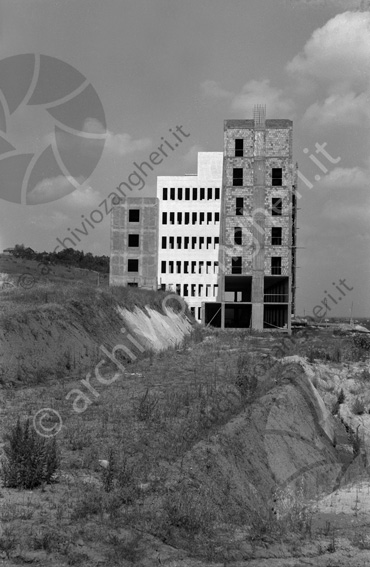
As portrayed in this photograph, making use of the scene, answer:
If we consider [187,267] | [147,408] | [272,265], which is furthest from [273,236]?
[147,408]

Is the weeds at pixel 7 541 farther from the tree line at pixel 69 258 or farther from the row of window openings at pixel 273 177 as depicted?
the tree line at pixel 69 258

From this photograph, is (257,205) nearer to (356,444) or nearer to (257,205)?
(257,205)

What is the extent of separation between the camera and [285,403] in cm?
1380

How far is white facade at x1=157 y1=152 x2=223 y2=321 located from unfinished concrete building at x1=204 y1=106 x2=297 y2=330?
19197 mm

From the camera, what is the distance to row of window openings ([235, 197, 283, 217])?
166 ft

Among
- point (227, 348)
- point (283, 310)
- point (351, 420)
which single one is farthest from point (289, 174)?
point (351, 420)

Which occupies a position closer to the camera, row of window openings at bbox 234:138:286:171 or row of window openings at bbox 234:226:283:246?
row of window openings at bbox 234:226:283:246

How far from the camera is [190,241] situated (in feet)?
231

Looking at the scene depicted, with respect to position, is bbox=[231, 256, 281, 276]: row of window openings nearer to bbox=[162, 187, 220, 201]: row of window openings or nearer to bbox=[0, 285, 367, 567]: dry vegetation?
bbox=[162, 187, 220, 201]: row of window openings

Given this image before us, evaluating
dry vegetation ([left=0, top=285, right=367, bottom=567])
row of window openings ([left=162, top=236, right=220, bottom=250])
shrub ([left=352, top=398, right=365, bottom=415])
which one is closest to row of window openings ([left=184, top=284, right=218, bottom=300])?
row of window openings ([left=162, top=236, right=220, bottom=250])

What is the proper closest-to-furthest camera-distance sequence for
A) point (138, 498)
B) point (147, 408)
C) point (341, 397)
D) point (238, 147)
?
point (138, 498), point (147, 408), point (341, 397), point (238, 147)

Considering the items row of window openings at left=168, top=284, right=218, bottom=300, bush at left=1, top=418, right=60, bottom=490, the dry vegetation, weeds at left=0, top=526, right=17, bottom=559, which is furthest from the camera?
row of window openings at left=168, top=284, right=218, bottom=300

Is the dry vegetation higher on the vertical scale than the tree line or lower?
lower

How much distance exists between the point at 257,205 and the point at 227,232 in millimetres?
3719
